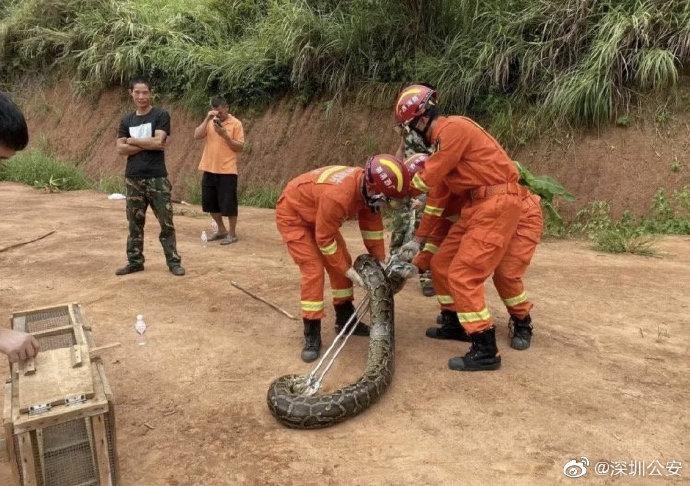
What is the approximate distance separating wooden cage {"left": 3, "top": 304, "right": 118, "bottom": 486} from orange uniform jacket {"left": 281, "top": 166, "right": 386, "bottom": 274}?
1.90 metres

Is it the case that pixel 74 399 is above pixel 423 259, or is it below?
above

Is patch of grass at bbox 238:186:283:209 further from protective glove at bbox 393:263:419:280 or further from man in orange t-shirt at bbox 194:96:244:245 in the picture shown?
protective glove at bbox 393:263:419:280

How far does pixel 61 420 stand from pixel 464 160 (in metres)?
3.16

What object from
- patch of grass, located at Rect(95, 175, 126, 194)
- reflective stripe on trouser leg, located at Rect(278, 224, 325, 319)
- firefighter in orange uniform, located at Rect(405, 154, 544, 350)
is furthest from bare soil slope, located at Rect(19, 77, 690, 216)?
reflective stripe on trouser leg, located at Rect(278, 224, 325, 319)

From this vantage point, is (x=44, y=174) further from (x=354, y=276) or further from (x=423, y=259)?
(x=423, y=259)

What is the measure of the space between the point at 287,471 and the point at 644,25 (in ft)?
29.7

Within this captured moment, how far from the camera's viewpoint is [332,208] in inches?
170

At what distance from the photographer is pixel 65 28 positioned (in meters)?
17.7

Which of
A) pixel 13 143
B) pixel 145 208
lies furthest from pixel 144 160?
pixel 13 143

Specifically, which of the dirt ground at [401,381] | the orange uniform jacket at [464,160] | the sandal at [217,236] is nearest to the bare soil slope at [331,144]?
the dirt ground at [401,381]

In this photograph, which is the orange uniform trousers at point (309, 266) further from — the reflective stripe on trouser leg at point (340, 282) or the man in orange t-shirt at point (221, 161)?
the man in orange t-shirt at point (221, 161)

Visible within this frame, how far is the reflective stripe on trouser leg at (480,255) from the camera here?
411cm

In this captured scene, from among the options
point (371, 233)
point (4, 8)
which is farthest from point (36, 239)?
Result: point (4, 8)

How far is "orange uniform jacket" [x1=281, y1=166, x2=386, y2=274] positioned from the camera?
434 centimetres
